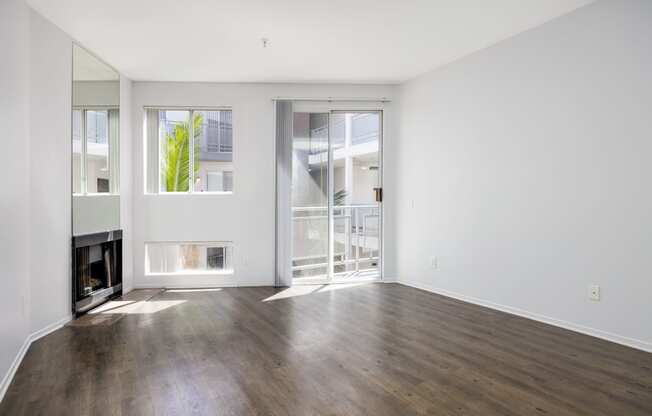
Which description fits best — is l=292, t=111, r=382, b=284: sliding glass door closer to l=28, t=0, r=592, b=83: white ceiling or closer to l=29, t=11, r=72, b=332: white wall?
l=28, t=0, r=592, b=83: white ceiling

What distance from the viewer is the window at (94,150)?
11.9 feet

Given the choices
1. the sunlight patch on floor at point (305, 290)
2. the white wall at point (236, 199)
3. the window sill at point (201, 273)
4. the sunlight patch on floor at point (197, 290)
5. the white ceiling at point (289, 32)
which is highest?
the white ceiling at point (289, 32)

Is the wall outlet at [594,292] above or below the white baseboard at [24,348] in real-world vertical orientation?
above

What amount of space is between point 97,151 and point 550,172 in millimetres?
4422

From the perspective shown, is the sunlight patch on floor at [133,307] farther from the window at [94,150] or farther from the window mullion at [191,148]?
the window mullion at [191,148]

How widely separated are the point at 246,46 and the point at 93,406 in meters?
3.19

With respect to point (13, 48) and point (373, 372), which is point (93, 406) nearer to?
point (373, 372)

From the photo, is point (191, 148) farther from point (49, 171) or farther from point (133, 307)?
point (133, 307)

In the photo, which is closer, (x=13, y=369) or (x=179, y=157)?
(x=13, y=369)

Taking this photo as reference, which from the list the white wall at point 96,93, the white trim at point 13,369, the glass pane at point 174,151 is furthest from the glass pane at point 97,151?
the white trim at point 13,369

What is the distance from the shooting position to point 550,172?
332 centimetres

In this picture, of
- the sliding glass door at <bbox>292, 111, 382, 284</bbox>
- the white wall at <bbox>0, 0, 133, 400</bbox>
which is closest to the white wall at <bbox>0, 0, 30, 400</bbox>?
the white wall at <bbox>0, 0, 133, 400</bbox>

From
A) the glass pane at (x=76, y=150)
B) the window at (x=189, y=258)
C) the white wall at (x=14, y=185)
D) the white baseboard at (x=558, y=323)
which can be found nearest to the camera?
the white wall at (x=14, y=185)

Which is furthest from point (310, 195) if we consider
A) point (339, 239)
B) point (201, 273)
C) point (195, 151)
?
point (201, 273)
